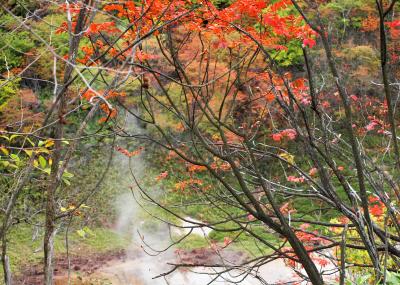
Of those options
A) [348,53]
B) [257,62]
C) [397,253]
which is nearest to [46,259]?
[397,253]

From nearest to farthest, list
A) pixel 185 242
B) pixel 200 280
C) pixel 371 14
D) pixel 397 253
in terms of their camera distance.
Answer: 1. pixel 397 253
2. pixel 200 280
3. pixel 185 242
4. pixel 371 14

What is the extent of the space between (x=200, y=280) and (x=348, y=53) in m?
8.05

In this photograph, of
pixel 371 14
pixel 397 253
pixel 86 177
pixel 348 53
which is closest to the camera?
pixel 397 253

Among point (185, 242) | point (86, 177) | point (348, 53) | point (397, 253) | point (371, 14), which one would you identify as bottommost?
point (397, 253)

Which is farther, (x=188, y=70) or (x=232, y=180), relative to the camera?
(x=232, y=180)

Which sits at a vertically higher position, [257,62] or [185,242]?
[257,62]

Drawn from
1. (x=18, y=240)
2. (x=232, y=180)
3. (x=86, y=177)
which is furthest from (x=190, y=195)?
(x=18, y=240)

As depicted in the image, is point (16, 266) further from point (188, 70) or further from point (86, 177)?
point (188, 70)

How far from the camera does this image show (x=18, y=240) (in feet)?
34.2

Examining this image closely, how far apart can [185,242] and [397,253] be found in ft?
27.5

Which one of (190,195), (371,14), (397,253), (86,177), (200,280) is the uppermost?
(371,14)

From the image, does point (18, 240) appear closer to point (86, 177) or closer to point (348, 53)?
point (86, 177)

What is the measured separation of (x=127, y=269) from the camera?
380 inches

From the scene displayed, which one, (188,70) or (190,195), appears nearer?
(188,70)
